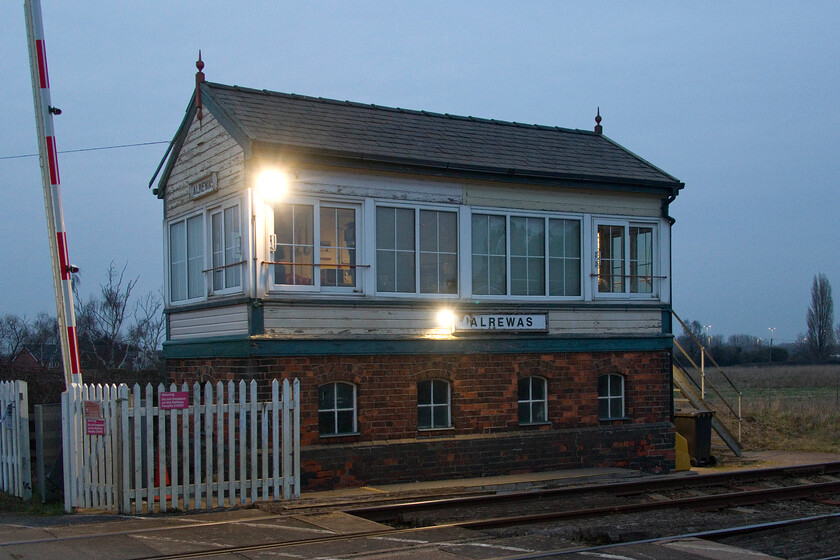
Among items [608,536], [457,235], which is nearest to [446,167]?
[457,235]

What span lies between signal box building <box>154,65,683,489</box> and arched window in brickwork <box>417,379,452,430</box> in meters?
0.03

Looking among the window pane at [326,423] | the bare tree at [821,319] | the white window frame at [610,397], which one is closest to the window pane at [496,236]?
the white window frame at [610,397]

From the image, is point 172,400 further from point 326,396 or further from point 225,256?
point 225,256

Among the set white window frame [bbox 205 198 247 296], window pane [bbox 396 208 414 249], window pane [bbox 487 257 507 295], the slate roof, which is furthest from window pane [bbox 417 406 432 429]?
the slate roof

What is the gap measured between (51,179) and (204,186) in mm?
2947

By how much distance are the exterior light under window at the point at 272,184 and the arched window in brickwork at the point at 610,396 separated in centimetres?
692

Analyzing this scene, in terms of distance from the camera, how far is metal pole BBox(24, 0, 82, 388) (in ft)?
39.9

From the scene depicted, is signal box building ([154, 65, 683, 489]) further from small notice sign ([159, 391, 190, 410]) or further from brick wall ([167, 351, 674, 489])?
small notice sign ([159, 391, 190, 410])

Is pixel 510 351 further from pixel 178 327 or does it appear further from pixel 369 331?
pixel 178 327

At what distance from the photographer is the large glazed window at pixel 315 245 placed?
1348cm

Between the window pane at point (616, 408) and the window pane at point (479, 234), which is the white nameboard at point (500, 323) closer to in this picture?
the window pane at point (479, 234)

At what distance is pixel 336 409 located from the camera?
1366cm

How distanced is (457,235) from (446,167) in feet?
3.91

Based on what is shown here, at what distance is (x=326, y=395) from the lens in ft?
44.7
